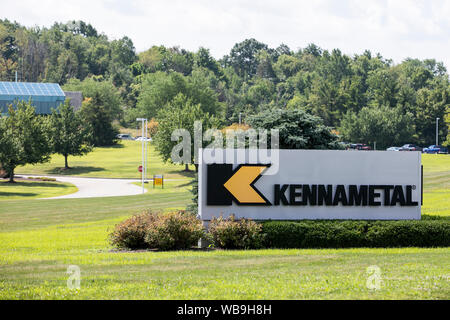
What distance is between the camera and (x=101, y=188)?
52219 millimetres

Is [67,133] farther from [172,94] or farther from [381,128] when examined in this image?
[381,128]

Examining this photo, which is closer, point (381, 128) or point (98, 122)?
point (381, 128)

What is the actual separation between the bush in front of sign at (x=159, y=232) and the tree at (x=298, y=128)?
7348mm

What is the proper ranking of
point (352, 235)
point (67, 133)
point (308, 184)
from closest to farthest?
point (352, 235)
point (308, 184)
point (67, 133)

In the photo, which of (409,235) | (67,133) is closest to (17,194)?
(67,133)

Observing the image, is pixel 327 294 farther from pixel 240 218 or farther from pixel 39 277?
pixel 240 218

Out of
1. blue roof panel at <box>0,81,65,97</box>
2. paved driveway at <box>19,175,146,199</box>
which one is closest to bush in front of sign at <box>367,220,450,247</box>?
paved driveway at <box>19,175,146,199</box>

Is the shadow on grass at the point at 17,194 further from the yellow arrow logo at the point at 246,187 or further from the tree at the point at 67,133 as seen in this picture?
the yellow arrow logo at the point at 246,187

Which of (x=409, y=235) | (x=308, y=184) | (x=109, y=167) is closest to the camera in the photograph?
(x=409, y=235)

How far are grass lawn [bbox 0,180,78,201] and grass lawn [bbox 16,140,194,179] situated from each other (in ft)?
39.0

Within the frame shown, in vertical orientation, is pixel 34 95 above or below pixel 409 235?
above

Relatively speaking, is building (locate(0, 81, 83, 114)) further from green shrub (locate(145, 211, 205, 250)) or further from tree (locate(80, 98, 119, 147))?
green shrub (locate(145, 211, 205, 250))

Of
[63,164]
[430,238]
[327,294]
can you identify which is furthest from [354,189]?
[63,164]

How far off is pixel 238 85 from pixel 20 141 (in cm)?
11577
